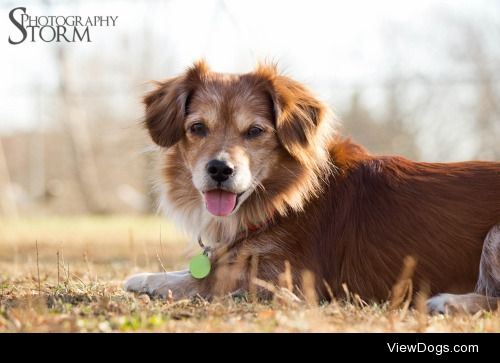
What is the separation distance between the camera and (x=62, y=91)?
1137 inches

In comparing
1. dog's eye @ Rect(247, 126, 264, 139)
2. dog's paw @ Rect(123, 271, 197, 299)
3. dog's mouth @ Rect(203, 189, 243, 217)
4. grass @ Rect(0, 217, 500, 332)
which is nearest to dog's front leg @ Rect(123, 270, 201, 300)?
dog's paw @ Rect(123, 271, 197, 299)

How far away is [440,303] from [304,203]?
4.03 ft

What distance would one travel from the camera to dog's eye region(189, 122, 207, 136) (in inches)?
213

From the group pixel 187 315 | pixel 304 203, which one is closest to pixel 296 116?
pixel 304 203

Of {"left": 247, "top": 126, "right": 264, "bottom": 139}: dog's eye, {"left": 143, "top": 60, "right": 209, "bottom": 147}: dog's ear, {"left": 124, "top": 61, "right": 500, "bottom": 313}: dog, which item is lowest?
{"left": 124, "top": 61, "right": 500, "bottom": 313}: dog

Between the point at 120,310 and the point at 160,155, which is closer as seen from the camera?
the point at 120,310

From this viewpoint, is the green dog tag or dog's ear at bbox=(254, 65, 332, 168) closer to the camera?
the green dog tag

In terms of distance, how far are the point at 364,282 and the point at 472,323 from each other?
1.02m

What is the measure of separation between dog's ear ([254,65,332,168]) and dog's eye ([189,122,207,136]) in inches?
21.5

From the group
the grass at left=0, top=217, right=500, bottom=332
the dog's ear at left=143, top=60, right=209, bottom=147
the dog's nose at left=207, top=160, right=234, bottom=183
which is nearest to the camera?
the grass at left=0, top=217, right=500, bottom=332

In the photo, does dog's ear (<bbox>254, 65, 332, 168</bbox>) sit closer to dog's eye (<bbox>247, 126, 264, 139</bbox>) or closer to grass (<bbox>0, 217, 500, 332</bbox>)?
dog's eye (<bbox>247, 126, 264, 139</bbox>)
